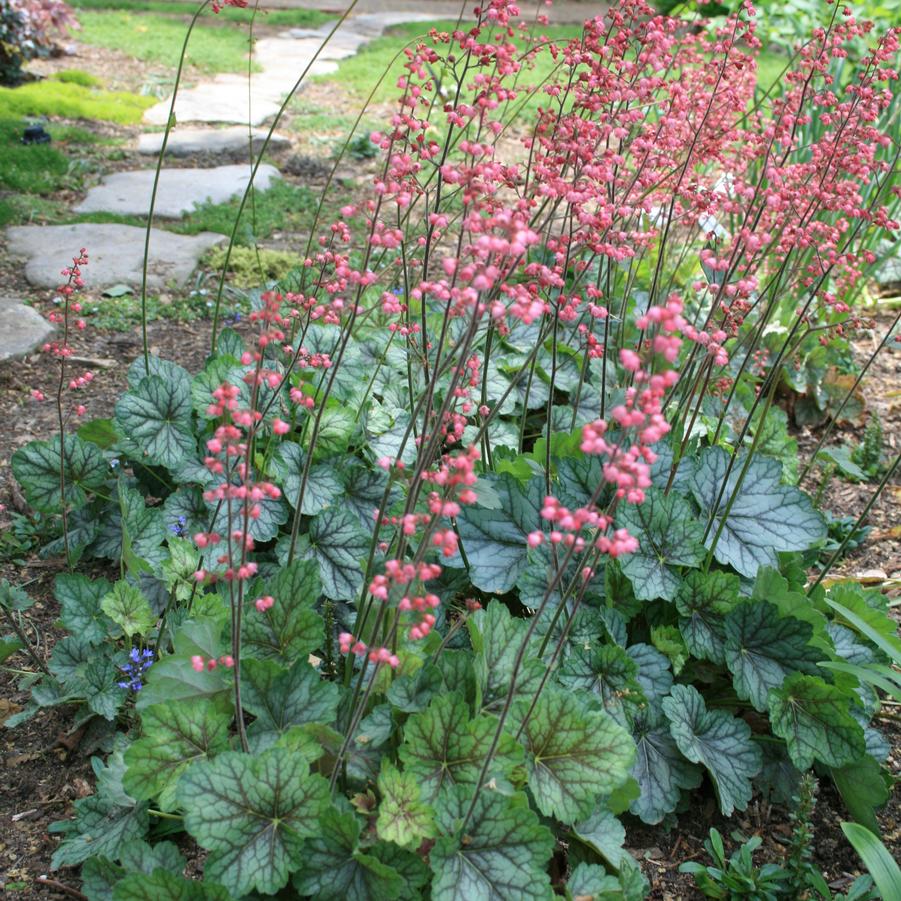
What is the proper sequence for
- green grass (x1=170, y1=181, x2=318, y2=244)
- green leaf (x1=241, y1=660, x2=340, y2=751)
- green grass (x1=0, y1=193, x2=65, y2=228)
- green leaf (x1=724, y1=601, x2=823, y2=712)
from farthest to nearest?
green grass (x1=170, y1=181, x2=318, y2=244), green grass (x1=0, y1=193, x2=65, y2=228), green leaf (x1=724, y1=601, x2=823, y2=712), green leaf (x1=241, y1=660, x2=340, y2=751)

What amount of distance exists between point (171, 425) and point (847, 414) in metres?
2.81

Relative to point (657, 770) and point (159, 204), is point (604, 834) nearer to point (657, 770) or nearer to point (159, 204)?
point (657, 770)

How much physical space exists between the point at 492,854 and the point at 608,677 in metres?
0.61

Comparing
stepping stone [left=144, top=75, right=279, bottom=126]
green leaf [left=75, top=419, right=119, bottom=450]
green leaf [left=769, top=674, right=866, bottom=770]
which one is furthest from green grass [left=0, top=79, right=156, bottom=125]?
green leaf [left=769, top=674, right=866, bottom=770]

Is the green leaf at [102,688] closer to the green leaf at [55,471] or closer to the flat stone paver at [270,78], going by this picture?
the green leaf at [55,471]

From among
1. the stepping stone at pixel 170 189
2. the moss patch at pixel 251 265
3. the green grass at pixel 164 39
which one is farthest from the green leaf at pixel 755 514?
the green grass at pixel 164 39

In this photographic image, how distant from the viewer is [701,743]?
2.20 metres

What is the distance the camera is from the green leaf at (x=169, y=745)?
176 cm

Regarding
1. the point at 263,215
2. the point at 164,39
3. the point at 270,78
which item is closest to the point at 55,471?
the point at 263,215

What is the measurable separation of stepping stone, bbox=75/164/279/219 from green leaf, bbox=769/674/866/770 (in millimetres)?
4223

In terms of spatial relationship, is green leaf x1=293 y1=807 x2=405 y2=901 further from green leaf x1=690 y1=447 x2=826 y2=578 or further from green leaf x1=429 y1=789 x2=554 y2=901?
green leaf x1=690 y1=447 x2=826 y2=578

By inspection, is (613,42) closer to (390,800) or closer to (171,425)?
(171,425)

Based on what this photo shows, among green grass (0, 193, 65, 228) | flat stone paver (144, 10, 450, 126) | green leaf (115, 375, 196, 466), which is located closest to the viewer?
green leaf (115, 375, 196, 466)

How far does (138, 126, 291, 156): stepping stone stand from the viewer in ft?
21.1
